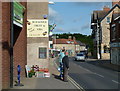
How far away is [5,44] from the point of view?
33.8 feet

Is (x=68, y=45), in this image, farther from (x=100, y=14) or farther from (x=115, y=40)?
(x=115, y=40)

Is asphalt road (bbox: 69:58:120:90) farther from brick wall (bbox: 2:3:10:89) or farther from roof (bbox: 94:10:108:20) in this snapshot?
roof (bbox: 94:10:108:20)

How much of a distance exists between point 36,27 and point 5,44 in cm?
657

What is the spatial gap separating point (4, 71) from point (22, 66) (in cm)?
482

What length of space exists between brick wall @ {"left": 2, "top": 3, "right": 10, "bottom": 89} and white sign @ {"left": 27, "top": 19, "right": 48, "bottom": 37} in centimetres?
632

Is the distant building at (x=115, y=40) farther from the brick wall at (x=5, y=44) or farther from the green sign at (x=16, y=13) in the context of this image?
the brick wall at (x=5, y=44)

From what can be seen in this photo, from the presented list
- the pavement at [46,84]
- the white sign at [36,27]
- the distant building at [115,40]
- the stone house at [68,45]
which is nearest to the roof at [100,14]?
the distant building at [115,40]

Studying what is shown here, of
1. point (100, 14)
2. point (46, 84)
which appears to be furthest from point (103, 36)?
point (46, 84)

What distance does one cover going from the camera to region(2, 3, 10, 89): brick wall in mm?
10141

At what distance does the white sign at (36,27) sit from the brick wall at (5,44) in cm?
632

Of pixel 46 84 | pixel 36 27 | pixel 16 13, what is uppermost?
pixel 16 13

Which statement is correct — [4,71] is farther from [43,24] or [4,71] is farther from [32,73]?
[43,24]

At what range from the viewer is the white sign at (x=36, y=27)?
54.7 ft

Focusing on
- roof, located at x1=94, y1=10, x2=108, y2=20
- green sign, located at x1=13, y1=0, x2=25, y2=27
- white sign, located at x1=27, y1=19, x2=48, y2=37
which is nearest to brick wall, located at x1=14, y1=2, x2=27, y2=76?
green sign, located at x1=13, y1=0, x2=25, y2=27
